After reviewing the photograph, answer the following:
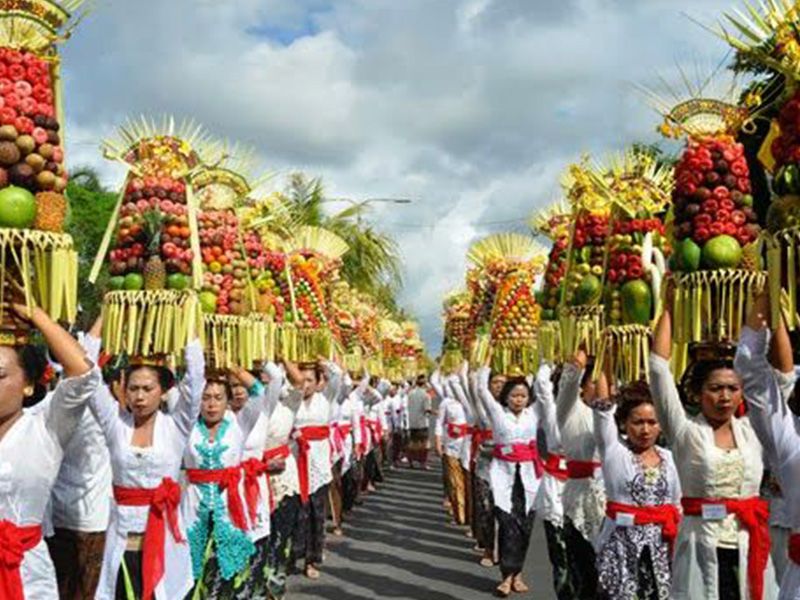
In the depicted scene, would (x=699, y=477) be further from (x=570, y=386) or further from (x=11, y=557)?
(x=11, y=557)

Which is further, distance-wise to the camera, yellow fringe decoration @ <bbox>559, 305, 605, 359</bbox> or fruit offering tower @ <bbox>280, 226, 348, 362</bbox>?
fruit offering tower @ <bbox>280, 226, 348, 362</bbox>

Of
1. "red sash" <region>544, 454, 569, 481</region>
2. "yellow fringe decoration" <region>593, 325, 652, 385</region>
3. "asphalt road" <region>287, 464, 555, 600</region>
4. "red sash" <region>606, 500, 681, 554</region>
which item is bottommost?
"asphalt road" <region>287, 464, 555, 600</region>

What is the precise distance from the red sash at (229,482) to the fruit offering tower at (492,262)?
140 inches

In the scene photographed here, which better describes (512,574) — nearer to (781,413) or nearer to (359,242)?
(781,413)

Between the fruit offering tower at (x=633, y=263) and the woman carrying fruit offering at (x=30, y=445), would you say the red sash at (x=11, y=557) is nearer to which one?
the woman carrying fruit offering at (x=30, y=445)

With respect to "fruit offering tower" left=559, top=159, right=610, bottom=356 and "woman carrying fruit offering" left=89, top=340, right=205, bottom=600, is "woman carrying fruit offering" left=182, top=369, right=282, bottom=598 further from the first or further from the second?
"fruit offering tower" left=559, top=159, right=610, bottom=356

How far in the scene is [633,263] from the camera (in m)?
6.24

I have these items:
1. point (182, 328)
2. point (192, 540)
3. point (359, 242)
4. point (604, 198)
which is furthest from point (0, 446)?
point (359, 242)

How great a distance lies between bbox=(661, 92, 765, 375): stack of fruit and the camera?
4.81 m

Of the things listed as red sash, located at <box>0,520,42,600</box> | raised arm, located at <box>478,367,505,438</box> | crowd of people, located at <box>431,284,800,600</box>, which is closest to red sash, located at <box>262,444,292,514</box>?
raised arm, located at <box>478,367,505,438</box>

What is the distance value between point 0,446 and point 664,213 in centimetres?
429

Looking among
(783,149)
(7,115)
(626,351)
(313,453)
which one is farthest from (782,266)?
(313,453)

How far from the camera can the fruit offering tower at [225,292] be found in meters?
6.68

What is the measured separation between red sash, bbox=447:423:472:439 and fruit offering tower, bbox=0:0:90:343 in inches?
402
